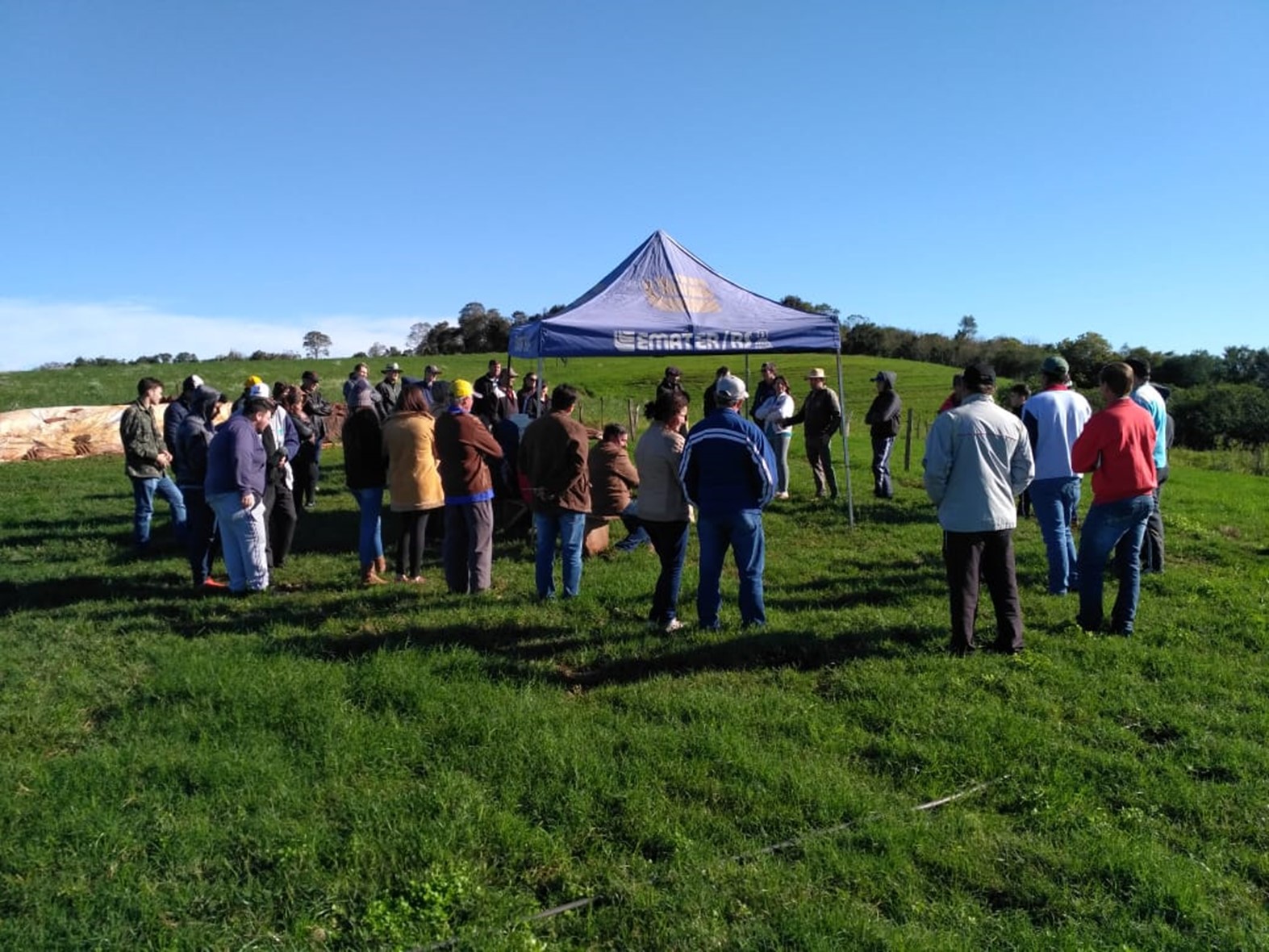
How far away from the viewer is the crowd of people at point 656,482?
19.0 ft

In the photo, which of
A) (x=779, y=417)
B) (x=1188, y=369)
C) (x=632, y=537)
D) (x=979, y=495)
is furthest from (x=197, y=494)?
(x=1188, y=369)

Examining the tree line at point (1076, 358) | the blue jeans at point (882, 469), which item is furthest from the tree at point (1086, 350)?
the blue jeans at point (882, 469)

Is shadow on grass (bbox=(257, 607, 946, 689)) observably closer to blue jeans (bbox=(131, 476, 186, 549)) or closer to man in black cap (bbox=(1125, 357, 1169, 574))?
man in black cap (bbox=(1125, 357, 1169, 574))

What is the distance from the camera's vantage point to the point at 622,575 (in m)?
7.90

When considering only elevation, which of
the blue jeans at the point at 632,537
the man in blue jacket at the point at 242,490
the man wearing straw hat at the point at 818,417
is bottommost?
the blue jeans at the point at 632,537

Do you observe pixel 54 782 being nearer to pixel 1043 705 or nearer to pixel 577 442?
pixel 577 442

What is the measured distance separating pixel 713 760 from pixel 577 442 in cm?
327

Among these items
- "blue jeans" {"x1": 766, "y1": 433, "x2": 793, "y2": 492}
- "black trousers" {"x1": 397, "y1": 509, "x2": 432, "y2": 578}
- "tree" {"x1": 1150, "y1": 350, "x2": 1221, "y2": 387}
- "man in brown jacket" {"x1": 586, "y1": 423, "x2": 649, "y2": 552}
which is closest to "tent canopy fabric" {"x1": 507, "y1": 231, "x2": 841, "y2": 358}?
"man in brown jacket" {"x1": 586, "y1": 423, "x2": 649, "y2": 552}

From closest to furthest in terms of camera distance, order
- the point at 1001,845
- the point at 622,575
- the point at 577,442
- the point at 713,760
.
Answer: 1. the point at 1001,845
2. the point at 713,760
3. the point at 577,442
4. the point at 622,575

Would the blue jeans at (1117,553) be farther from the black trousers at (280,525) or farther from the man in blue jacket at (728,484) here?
the black trousers at (280,525)

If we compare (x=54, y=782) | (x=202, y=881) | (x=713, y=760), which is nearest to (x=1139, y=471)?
(x=713, y=760)

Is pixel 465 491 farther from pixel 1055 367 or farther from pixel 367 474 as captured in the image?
pixel 1055 367

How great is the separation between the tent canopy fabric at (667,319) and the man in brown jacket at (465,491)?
4.94 ft

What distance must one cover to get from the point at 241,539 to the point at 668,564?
3.85 metres
